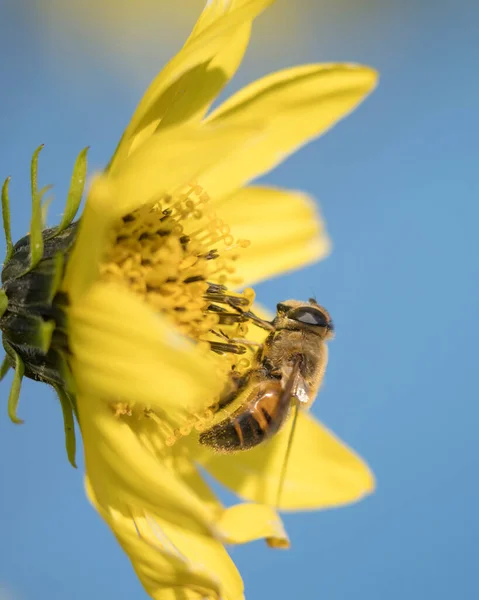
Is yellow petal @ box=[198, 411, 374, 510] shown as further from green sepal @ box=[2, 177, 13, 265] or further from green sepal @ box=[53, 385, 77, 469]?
green sepal @ box=[2, 177, 13, 265]

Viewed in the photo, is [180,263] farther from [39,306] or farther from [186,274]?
[39,306]

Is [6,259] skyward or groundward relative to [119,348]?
skyward

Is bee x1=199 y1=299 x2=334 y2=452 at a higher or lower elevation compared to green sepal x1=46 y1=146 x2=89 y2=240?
lower

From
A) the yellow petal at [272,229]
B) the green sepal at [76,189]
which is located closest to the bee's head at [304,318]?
the yellow petal at [272,229]

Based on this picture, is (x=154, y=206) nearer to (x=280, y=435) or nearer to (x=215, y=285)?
(x=215, y=285)

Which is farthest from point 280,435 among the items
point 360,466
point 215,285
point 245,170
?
point 245,170

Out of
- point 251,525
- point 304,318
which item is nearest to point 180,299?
point 304,318

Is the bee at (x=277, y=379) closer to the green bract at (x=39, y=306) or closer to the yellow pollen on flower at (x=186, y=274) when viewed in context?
the yellow pollen on flower at (x=186, y=274)

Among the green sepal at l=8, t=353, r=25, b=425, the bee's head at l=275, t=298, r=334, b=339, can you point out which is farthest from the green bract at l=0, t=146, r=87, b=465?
the bee's head at l=275, t=298, r=334, b=339
